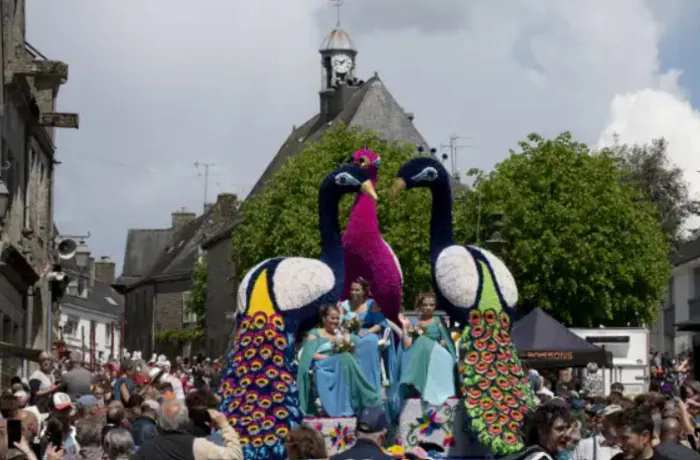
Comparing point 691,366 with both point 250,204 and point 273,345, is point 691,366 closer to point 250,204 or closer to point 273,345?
point 273,345

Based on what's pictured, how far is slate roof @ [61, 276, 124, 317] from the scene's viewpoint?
404 feet

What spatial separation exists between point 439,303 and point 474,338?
704 millimetres

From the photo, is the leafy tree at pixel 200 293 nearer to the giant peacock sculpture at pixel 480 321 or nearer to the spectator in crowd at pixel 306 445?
the giant peacock sculpture at pixel 480 321

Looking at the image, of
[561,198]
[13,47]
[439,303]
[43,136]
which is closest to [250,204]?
[561,198]

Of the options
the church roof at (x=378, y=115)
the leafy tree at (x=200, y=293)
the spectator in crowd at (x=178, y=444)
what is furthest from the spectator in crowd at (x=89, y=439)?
the leafy tree at (x=200, y=293)

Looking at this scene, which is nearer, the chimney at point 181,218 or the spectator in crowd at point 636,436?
the spectator in crowd at point 636,436

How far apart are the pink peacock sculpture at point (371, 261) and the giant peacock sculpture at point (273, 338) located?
204 mm

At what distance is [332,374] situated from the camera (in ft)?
64.6

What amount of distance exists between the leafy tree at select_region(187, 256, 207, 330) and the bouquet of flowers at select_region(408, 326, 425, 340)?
8729cm

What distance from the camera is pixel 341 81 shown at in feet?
330

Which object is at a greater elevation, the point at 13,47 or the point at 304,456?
the point at 13,47

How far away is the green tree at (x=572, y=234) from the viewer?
57594 mm

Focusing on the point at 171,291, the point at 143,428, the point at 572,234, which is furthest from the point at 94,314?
the point at 143,428

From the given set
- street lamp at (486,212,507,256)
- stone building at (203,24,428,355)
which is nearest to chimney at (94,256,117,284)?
stone building at (203,24,428,355)
